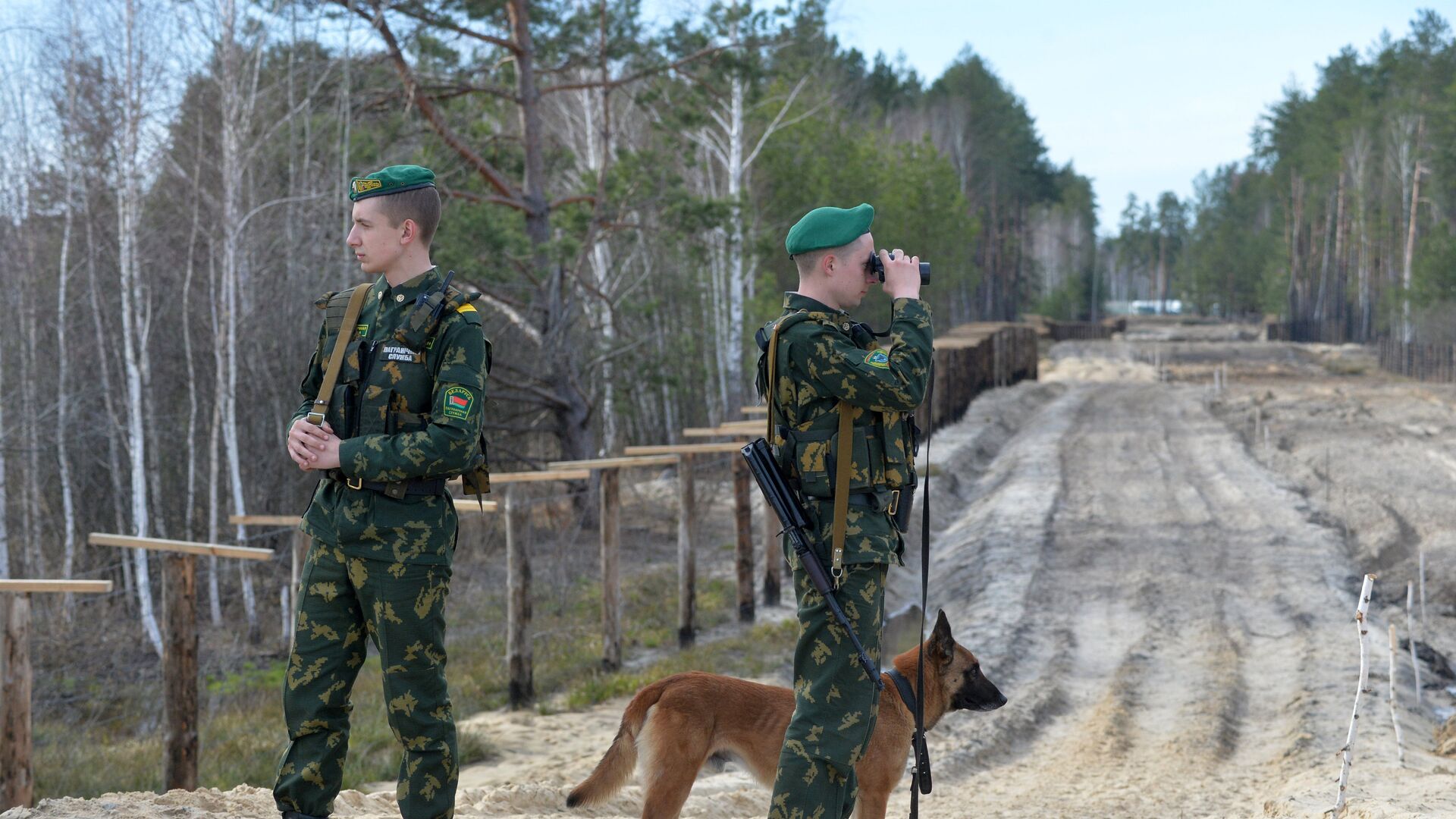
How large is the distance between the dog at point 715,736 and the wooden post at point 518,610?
12.6 feet

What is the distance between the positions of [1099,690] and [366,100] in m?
10.6

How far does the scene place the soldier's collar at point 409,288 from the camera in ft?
11.8

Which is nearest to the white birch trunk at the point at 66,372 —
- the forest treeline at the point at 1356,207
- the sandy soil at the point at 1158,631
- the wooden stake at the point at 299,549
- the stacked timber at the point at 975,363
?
the wooden stake at the point at 299,549

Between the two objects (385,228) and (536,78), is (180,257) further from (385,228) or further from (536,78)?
(385,228)

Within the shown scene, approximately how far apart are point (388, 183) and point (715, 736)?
7.33 feet

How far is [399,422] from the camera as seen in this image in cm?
355

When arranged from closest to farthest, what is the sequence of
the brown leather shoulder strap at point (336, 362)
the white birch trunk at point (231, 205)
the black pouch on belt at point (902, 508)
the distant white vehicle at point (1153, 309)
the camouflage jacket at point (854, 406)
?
the brown leather shoulder strap at point (336, 362) < the camouflage jacket at point (854, 406) < the black pouch on belt at point (902, 508) < the white birch trunk at point (231, 205) < the distant white vehicle at point (1153, 309)

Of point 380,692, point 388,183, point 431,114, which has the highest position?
point 431,114

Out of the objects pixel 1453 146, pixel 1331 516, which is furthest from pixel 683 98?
pixel 1453 146

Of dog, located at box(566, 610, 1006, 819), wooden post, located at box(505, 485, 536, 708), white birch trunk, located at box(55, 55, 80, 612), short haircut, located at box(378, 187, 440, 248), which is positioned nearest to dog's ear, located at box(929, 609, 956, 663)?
dog, located at box(566, 610, 1006, 819)

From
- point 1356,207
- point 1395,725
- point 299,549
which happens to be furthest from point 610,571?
point 1356,207

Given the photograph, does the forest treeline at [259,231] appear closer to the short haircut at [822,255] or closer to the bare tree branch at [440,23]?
the bare tree branch at [440,23]

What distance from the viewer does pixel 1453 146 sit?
48.6 metres

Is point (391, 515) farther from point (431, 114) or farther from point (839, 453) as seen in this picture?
point (431, 114)
